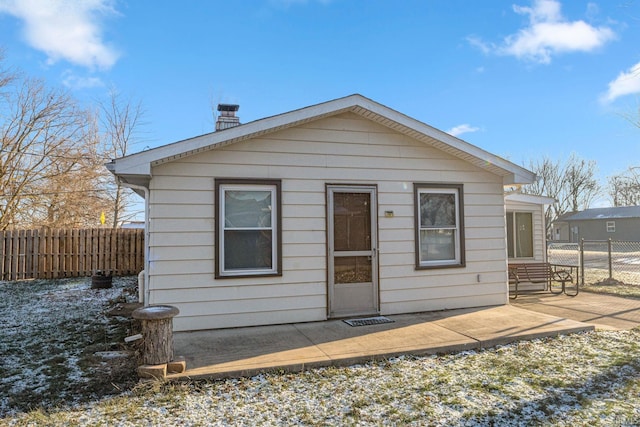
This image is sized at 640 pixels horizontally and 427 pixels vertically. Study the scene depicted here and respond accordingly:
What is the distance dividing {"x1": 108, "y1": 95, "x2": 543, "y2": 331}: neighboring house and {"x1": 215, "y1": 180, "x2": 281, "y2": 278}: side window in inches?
0.6

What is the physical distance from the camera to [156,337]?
3.75 meters

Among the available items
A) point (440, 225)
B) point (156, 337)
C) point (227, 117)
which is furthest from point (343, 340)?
point (227, 117)

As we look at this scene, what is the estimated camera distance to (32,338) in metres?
5.23

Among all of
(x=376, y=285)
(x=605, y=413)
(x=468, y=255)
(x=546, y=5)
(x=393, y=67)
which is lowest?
(x=605, y=413)

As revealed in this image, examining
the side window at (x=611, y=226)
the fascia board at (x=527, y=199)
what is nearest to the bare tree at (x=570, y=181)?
the side window at (x=611, y=226)

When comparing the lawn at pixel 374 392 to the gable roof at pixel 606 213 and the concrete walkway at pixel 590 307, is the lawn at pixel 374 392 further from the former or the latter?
the gable roof at pixel 606 213

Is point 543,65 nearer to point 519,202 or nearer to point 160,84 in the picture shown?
point 519,202

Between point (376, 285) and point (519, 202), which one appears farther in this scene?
point (519, 202)

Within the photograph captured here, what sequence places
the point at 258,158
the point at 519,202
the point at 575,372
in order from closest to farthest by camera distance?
the point at 575,372, the point at 258,158, the point at 519,202

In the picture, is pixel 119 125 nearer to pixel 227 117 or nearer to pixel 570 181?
pixel 227 117

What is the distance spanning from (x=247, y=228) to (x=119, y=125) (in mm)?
16502

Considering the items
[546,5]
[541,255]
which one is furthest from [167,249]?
[541,255]

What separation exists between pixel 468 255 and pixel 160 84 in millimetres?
9925

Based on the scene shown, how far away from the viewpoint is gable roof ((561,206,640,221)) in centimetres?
3166
